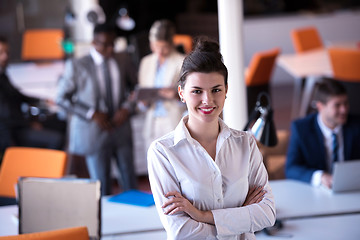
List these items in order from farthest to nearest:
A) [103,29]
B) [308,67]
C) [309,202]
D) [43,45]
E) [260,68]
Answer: [43,45]
[308,67]
[260,68]
[103,29]
[309,202]

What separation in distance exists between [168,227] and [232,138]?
1.46ft

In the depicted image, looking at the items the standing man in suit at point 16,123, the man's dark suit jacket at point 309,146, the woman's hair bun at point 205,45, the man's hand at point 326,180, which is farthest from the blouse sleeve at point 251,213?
the standing man in suit at point 16,123

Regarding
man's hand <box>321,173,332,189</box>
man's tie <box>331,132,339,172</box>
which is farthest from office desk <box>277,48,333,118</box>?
man's hand <box>321,173,332,189</box>

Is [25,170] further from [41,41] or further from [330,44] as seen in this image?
[330,44]

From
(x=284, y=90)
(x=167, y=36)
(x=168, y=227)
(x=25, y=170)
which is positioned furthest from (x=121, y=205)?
(x=284, y=90)

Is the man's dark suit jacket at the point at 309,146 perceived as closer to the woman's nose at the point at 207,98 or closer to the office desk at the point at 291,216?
the office desk at the point at 291,216

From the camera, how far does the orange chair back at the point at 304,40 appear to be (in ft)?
27.7

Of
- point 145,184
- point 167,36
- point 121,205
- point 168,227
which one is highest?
point 167,36

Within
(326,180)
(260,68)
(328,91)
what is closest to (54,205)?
(326,180)

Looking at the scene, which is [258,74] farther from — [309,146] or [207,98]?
[207,98]

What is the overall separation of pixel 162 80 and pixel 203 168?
2973mm

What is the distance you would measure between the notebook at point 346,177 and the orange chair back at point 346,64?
121 inches

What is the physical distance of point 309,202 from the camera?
11.7ft

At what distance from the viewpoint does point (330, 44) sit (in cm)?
914
